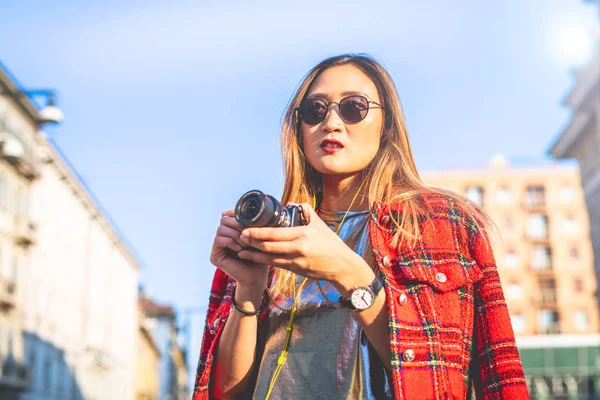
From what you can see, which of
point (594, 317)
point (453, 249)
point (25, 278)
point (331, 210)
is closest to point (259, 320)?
point (331, 210)

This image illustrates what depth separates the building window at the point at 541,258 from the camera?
6694cm

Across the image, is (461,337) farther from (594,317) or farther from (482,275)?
(594,317)

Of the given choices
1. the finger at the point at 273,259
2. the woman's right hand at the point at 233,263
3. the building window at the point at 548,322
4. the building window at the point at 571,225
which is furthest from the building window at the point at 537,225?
the finger at the point at 273,259

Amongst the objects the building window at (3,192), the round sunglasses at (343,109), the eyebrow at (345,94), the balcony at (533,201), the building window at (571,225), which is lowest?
the round sunglasses at (343,109)

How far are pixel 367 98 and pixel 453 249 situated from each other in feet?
2.11

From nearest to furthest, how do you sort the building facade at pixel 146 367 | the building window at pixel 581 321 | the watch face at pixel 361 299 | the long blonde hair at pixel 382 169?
1. the watch face at pixel 361 299
2. the long blonde hair at pixel 382 169
3. the building window at pixel 581 321
4. the building facade at pixel 146 367

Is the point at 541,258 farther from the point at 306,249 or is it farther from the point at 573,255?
the point at 306,249

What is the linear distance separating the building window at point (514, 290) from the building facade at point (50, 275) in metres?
31.5

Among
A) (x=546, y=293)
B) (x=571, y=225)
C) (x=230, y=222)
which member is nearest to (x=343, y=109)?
(x=230, y=222)

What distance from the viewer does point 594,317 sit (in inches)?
2552

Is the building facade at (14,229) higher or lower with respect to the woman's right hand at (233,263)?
higher

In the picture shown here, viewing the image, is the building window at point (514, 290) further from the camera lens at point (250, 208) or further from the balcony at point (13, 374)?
the camera lens at point (250, 208)

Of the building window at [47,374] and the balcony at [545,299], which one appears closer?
the building window at [47,374]

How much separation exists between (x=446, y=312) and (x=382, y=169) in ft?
1.88
